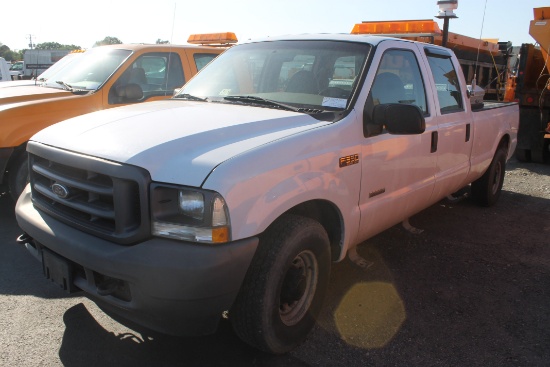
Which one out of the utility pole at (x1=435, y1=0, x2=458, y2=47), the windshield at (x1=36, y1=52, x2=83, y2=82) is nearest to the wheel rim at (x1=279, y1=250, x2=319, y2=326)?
the windshield at (x1=36, y1=52, x2=83, y2=82)

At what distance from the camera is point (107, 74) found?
234 inches

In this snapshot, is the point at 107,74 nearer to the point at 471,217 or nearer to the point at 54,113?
the point at 54,113

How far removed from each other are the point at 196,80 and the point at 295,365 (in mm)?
2471

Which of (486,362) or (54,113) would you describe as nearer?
(486,362)

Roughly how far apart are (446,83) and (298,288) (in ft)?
9.13

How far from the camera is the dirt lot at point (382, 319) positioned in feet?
9.70

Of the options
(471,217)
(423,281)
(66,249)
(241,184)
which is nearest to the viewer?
(241,184)

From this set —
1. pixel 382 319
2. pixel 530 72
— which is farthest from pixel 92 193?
pixel 530 72

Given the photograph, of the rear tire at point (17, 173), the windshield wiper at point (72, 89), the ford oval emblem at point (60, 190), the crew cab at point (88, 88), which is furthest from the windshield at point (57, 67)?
the ford oval emblem at point (60, 190)

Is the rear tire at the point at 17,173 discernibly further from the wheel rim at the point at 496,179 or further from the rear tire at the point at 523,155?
the rear tire at the point at 523,155

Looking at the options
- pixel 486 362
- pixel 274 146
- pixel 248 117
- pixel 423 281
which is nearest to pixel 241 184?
pixel 274 146

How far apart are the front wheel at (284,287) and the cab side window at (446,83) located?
2109 mm

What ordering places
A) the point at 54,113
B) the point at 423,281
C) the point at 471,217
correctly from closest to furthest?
the point at 423,281 < the point at 54,113 < the point at 471,217

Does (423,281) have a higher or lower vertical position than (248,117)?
lower
